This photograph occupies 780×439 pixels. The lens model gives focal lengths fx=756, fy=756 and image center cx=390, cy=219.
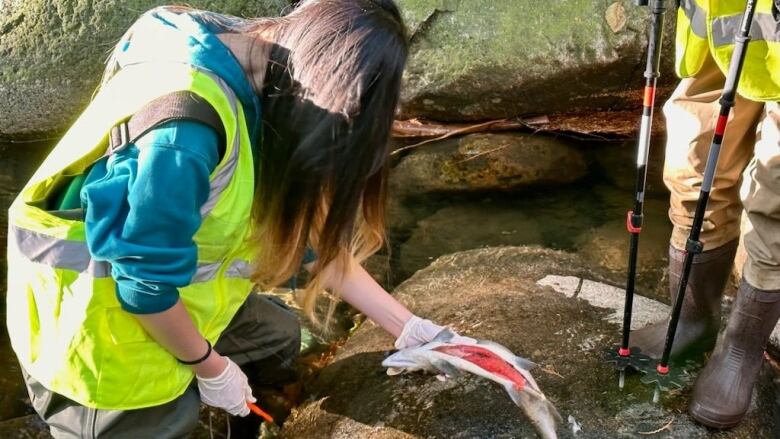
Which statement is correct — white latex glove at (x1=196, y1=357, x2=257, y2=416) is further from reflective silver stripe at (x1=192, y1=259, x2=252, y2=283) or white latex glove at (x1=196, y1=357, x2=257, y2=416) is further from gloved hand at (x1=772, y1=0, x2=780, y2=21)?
gloved hand at (x1=772, y1=0, x2=780, y2=21)

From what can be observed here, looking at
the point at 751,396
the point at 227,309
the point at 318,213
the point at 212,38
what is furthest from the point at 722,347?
the point at 212,38

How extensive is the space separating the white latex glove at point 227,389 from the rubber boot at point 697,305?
1.48 m

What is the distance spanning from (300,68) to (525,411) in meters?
1.36

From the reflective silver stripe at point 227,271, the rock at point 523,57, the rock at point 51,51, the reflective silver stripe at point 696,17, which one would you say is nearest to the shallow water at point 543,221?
the rock at point 51,51

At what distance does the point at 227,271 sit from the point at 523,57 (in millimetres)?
3777

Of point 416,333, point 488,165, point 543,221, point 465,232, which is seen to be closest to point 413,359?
point 416,333

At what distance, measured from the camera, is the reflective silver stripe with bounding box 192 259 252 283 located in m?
2.23

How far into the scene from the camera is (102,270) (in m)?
2.03

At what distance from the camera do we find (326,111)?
6.05 ft

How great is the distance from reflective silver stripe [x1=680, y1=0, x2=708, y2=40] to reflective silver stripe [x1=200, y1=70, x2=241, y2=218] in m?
1.51

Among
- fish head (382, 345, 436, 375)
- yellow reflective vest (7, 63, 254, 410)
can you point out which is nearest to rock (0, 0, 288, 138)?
yellow reflective vest (7, 63, 254, 410)

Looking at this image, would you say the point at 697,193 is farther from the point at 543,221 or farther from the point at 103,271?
the point at 543,221

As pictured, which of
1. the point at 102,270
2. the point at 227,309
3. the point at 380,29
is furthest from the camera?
the point at 227,309

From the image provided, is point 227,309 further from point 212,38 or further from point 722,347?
point 722,347
